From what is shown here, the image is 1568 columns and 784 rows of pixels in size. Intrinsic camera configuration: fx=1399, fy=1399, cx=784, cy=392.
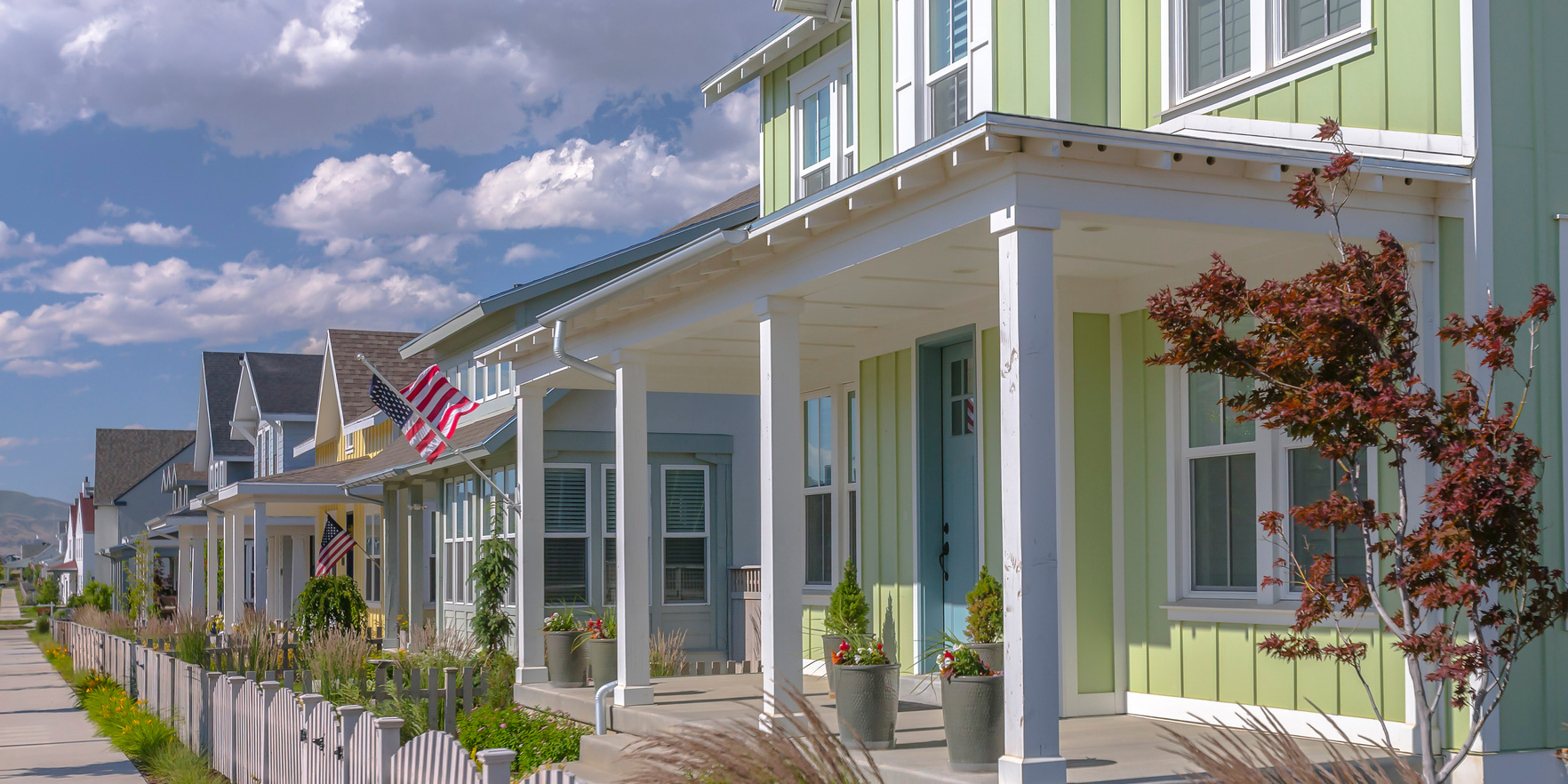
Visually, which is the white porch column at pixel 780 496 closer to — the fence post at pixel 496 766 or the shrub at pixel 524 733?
the shrub at pixel 524 733

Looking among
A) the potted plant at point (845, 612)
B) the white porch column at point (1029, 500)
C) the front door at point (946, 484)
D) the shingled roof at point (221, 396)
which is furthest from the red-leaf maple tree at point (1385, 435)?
the shingled roof at point (221, 396)

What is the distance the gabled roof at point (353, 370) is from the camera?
3130 cm

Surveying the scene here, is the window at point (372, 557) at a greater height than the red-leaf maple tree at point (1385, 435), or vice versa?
the red-leaf maple tree at point (1385, 435)

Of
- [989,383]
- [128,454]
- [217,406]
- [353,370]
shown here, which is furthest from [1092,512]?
[128,454]

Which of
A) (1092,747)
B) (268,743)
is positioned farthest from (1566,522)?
(268,743)

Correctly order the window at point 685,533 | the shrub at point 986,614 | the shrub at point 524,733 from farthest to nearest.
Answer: the window at point 685,533
the shrub at point 524,733
the shrub at point 986,614

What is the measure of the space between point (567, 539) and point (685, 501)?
1.75 m

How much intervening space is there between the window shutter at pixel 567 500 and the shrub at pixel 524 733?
5904 millimetres

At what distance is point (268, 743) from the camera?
1037cm

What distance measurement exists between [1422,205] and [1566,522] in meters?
1.92

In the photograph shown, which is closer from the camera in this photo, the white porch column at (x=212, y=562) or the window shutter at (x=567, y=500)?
the window shutter at (x=567, y=500)

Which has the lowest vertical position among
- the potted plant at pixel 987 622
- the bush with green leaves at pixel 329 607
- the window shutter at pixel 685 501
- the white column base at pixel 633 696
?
the bush with green leaves at pixel 329 607

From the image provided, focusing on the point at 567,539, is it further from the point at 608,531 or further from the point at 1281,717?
the point at 1281,717

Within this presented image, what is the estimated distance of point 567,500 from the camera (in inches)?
769
